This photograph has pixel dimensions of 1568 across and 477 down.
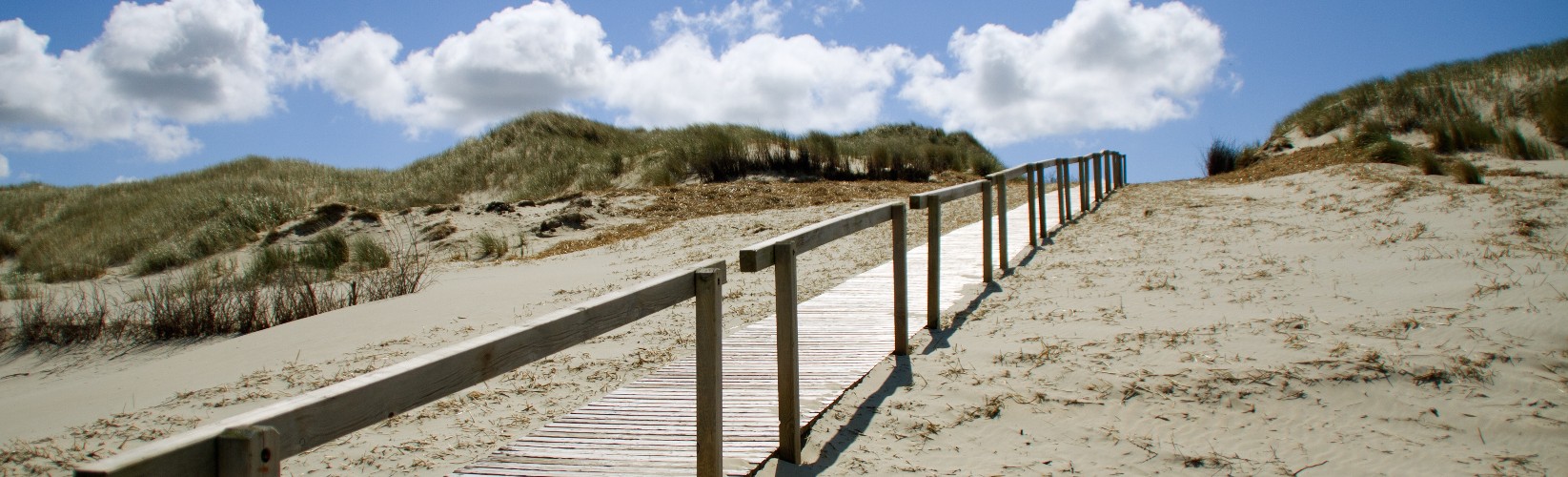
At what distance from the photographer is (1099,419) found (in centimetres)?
465

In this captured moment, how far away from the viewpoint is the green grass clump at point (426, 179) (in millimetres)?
20172

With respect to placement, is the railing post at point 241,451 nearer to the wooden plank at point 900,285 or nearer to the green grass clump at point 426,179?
the wooden plank at point 900,285

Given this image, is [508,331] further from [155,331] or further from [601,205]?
[601,205]

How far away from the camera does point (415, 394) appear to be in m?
2.29

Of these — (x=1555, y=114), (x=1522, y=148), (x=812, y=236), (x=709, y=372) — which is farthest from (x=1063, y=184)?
(x=1555, y=114)

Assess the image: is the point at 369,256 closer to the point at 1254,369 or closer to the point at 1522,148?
the point at 1254,369

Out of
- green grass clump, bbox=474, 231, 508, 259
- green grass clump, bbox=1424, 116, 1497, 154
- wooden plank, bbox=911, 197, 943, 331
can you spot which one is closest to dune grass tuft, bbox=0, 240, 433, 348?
green grass clump, bbox=474, 231, 508, 259

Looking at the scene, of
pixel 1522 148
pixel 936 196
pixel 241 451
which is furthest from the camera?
pixel 1522 148

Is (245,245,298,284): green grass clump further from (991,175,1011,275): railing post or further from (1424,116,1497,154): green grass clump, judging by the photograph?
(1424,116,1497,154): green grass clump

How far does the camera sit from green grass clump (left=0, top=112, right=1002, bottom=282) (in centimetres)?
2017

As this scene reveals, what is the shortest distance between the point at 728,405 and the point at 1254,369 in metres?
2.76

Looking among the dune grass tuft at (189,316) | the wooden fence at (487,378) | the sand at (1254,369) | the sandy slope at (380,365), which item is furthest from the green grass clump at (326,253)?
the wooden fence at (487,378)

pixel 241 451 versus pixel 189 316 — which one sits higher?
pixel 241 451

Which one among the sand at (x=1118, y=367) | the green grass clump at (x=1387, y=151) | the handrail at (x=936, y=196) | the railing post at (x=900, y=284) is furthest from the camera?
the green grass clump at (x=1387, y=151)
